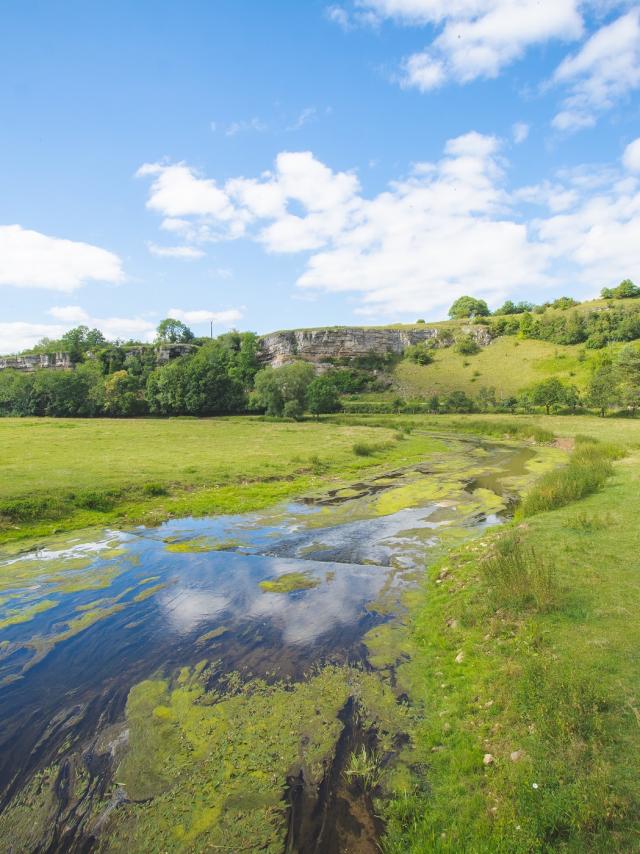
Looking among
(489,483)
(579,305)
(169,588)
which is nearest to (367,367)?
(579,305)

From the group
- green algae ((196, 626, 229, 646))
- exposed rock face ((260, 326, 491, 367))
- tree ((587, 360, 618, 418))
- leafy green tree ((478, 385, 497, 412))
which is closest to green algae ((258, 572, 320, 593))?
green algae ((196, 626, 229, 646))

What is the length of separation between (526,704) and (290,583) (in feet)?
25.5

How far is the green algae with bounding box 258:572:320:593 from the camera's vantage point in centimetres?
1267

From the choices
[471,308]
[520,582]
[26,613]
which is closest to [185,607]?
[26,613]

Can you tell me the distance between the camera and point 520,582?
31.8 ft

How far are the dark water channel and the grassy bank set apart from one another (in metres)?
1.17

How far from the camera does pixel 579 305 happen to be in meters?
148

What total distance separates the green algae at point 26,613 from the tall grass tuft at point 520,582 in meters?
11.5

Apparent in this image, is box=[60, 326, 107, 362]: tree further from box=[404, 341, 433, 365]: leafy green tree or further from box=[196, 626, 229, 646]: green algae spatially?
box=[196, 626, 229, 646]: green algae

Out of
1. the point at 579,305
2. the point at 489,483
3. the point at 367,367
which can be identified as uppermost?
the point at 579,305

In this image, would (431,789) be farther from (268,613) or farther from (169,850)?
(268,613)

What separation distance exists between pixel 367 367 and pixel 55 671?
142142mm

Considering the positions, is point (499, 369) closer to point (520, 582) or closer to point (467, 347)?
point (467, 347)

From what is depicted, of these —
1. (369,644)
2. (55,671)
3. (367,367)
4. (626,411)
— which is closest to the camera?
(55,671)
